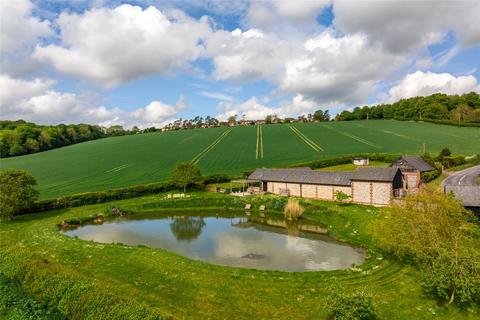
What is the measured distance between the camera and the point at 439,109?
381 feet

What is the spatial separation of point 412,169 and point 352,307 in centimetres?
3977

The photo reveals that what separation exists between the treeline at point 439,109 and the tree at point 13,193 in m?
116

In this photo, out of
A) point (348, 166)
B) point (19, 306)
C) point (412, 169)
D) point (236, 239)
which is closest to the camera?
point (19, 306)

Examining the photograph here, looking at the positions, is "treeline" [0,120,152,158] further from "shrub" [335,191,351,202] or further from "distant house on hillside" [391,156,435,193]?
"distant house on hillside" [391,156,435,193]

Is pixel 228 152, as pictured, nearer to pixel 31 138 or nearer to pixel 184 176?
pixel 184 176

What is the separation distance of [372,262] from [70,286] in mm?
17702

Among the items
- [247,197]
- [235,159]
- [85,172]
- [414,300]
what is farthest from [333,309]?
[85,172]

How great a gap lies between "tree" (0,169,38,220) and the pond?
26.5 ft

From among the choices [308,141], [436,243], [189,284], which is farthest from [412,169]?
[308,141]

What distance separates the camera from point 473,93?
127438mm

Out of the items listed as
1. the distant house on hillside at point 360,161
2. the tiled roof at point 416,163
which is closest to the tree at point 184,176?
the distant house on hillside at point 360,161

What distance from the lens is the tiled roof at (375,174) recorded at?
36062mm

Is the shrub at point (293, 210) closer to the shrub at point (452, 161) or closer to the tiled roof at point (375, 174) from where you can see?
the tiled roof at point (375, 174)

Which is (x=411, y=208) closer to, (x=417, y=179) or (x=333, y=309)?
(x=333, y=309)
